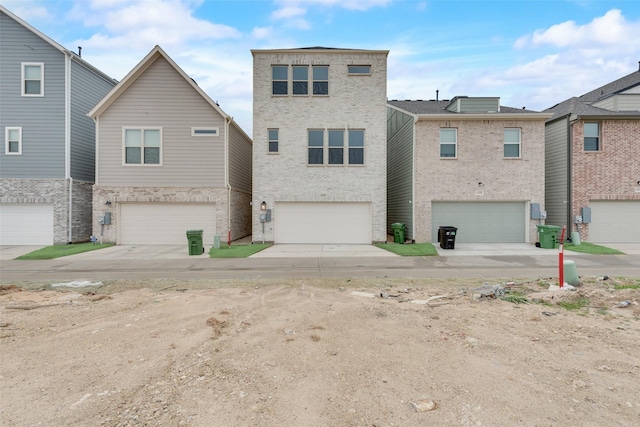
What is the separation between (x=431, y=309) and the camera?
19.5 ft

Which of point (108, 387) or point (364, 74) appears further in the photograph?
point (364, 74)

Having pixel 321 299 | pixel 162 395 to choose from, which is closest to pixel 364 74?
pixel 321 299

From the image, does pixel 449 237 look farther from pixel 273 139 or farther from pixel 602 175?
pixel 273 139

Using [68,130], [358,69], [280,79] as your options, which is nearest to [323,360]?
[280,79]

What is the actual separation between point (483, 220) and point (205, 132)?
1459cm

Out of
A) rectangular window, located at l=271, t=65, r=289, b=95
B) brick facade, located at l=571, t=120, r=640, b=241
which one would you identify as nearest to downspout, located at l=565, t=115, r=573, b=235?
brick facade, located at l=571, t=120, r=640, b=241

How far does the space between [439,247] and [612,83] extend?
18227 mm

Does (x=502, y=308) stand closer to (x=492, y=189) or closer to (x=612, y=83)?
(x=492, y=189)

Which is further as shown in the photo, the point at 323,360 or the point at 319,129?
the point at 319,129

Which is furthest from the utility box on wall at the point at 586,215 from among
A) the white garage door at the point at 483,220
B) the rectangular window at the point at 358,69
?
the rectangular window at the point at 358,69

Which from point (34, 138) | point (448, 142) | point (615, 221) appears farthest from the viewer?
point (448, 142)

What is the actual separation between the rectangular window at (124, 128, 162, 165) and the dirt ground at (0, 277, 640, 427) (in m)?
11.0

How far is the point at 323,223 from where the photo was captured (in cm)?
1712

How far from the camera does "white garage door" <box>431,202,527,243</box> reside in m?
16.9
